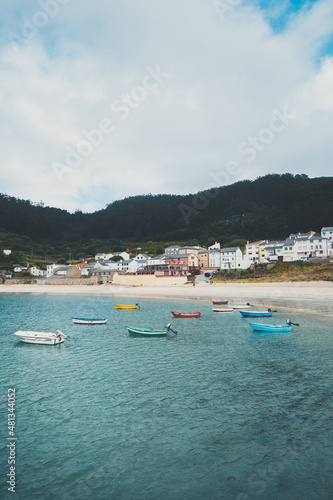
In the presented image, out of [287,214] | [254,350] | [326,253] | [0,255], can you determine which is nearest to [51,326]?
[254,350]

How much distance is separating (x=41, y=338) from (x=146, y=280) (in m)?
69.6

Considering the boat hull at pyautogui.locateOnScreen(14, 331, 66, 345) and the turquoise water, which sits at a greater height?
the boat hull at pyautogui.locateOnScreen(14, 331, 66, 345)

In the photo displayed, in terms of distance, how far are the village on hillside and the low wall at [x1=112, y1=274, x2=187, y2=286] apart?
403 centimetres

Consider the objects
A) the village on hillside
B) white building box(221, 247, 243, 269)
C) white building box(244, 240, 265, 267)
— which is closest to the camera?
the village on hillside

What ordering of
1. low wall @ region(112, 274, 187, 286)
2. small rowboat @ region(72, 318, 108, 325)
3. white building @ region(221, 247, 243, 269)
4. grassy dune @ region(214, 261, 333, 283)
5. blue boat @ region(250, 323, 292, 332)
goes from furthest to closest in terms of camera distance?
1. white building @ region(221, 247, 243, 269)
2. low wall @ region(112, 274, 187, 286)
3. grassy dune @ region(214, 261, 333, 283)
4. small rowboat @ region(72, 318, 108, 325)
5. blue boat @ region(250, 323, 292, 332)

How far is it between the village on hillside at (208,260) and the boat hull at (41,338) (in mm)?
69959

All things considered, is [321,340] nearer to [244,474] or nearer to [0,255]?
[244,474]

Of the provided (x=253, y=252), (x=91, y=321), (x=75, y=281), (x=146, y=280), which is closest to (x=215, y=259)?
(x=253, y=252)

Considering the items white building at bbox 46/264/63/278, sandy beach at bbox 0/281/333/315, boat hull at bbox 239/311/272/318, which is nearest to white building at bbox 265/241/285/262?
sandy beach at bbox 0/281/333/315

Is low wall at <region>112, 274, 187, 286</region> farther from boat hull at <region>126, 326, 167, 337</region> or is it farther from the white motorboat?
the white motorboat

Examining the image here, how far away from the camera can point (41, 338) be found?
30359mm

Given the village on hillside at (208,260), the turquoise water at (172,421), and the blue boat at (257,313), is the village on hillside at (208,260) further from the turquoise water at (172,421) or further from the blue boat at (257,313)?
the turquoise water at (172,421)

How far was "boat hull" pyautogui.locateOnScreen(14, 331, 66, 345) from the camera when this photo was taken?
98.5 feet

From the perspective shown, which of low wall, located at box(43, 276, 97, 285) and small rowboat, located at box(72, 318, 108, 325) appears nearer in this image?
small rowboat, located at box(72, 318, 108, 325)
